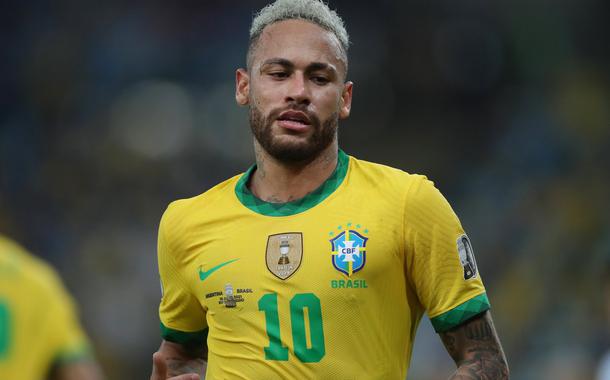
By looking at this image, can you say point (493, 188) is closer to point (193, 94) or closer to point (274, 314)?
point (193, 94)

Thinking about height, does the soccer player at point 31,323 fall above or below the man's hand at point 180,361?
above

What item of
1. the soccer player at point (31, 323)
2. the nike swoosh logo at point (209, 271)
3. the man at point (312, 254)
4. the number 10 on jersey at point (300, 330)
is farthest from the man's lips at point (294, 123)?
the soccer player at point (31, 323)

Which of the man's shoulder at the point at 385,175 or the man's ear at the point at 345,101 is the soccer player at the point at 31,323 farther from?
the man's ear at the point at 345,101

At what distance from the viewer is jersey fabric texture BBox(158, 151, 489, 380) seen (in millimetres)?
4059

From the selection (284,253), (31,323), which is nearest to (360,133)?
(284,253)

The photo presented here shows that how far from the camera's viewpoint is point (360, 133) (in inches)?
488

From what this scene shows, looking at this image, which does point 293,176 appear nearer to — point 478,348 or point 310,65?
point 310,65

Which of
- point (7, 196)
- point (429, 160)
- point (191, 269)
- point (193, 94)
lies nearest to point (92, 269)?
point (7, 196)

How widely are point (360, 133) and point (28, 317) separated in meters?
10.2

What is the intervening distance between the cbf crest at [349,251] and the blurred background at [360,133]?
6555 mm

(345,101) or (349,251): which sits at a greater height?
(345,101)

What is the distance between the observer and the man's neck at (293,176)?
4469 mm

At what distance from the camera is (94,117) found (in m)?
12.2

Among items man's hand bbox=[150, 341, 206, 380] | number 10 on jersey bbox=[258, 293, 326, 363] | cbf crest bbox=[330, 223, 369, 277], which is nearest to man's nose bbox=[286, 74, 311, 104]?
cbf crest bbox=[330, 223, 369, 277]
